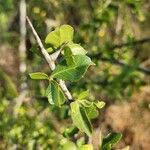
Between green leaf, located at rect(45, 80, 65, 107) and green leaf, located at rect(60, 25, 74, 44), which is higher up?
green leaf, located at rect(60, 25, 74, 44)

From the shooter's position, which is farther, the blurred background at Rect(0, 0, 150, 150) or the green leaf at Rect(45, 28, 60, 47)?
the blurred background at Rect(0, 0, 150, 150)

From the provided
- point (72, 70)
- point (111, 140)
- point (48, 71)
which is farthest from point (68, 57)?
point (48, 71)

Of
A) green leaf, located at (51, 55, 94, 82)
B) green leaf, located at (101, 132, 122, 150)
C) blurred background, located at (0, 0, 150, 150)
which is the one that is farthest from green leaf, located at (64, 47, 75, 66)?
blurred background, located at (0, 0, 150, 150)

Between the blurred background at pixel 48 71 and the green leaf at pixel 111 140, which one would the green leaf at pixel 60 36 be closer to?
the green leaf at pixel 111 140

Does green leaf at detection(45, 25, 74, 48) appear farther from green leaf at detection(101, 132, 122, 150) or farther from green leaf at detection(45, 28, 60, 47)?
green leaf at detection(101, 132, 122, 150)

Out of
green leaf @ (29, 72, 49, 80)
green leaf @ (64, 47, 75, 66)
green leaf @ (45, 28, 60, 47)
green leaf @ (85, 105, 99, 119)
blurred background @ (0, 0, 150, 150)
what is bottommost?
blurred background @ (0, 0, 150, 150)
